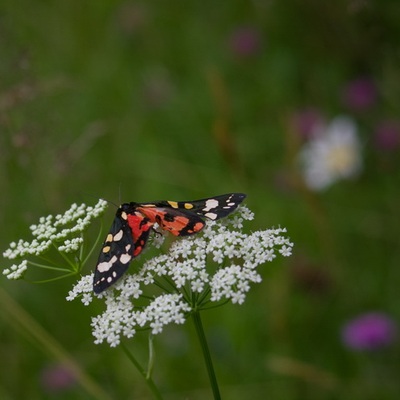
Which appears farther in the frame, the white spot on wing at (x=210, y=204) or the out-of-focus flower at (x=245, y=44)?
the out-of-focus flower at (x=245, y=44)

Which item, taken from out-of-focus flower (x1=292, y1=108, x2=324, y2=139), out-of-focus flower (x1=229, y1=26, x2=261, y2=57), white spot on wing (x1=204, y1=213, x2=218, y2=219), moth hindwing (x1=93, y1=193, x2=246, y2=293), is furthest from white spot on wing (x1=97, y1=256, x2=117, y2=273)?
out-of-focus flower (x1=229, y1=26, x2=261, y2=57)

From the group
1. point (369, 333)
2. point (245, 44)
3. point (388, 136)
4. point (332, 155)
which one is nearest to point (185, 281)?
point (369, 333)

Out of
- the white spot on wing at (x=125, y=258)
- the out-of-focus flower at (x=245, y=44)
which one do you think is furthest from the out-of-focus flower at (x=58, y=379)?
the out-of-focus flower at (x=245, y=44)

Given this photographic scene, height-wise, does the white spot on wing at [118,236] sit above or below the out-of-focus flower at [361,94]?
below

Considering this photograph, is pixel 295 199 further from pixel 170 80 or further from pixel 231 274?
pixel 231 274

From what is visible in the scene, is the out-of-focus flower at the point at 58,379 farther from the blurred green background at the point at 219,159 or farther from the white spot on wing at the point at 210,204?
the white spot on wing at the point at 210,204

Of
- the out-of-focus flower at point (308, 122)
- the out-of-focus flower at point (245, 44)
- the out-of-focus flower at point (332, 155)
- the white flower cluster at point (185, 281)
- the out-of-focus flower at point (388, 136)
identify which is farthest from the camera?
the out-of-focus flower at point (245, 44)

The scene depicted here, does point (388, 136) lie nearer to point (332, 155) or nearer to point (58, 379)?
point (332, 155)
